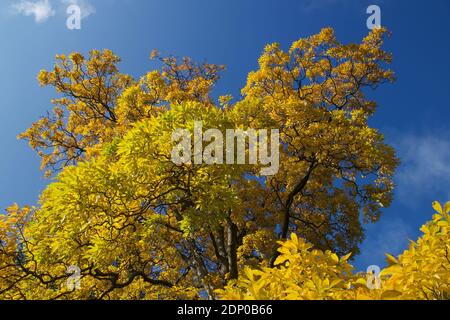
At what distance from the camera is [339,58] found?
56.2ft

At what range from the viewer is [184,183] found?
880cm

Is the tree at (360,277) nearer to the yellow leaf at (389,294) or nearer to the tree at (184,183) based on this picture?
the yellow leaf at (389,294)

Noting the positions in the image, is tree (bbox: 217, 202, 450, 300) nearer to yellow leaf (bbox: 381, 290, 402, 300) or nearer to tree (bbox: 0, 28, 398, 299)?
yellow leaf (bbox: 381, 290, 402, 300)

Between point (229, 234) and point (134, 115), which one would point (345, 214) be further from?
point (134, 115)

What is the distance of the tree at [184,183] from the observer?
26.9 feet

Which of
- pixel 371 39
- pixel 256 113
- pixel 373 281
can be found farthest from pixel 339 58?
pixel 373 281

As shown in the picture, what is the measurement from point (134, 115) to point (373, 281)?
13.3 meters

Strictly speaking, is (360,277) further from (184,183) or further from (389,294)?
(184,183)

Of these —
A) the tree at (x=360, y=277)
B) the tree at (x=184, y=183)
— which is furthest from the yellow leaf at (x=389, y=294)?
the tree at (x=184, y=183)

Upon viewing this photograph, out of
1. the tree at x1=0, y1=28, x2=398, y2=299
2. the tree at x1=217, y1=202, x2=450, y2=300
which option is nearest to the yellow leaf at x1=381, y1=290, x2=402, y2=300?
the tree at x1=217, y1=202, x2=450, y2=300

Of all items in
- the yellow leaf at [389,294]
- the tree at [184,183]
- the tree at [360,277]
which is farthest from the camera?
the tree at [184,183]

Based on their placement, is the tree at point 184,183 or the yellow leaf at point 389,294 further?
the tree at point 184,183
